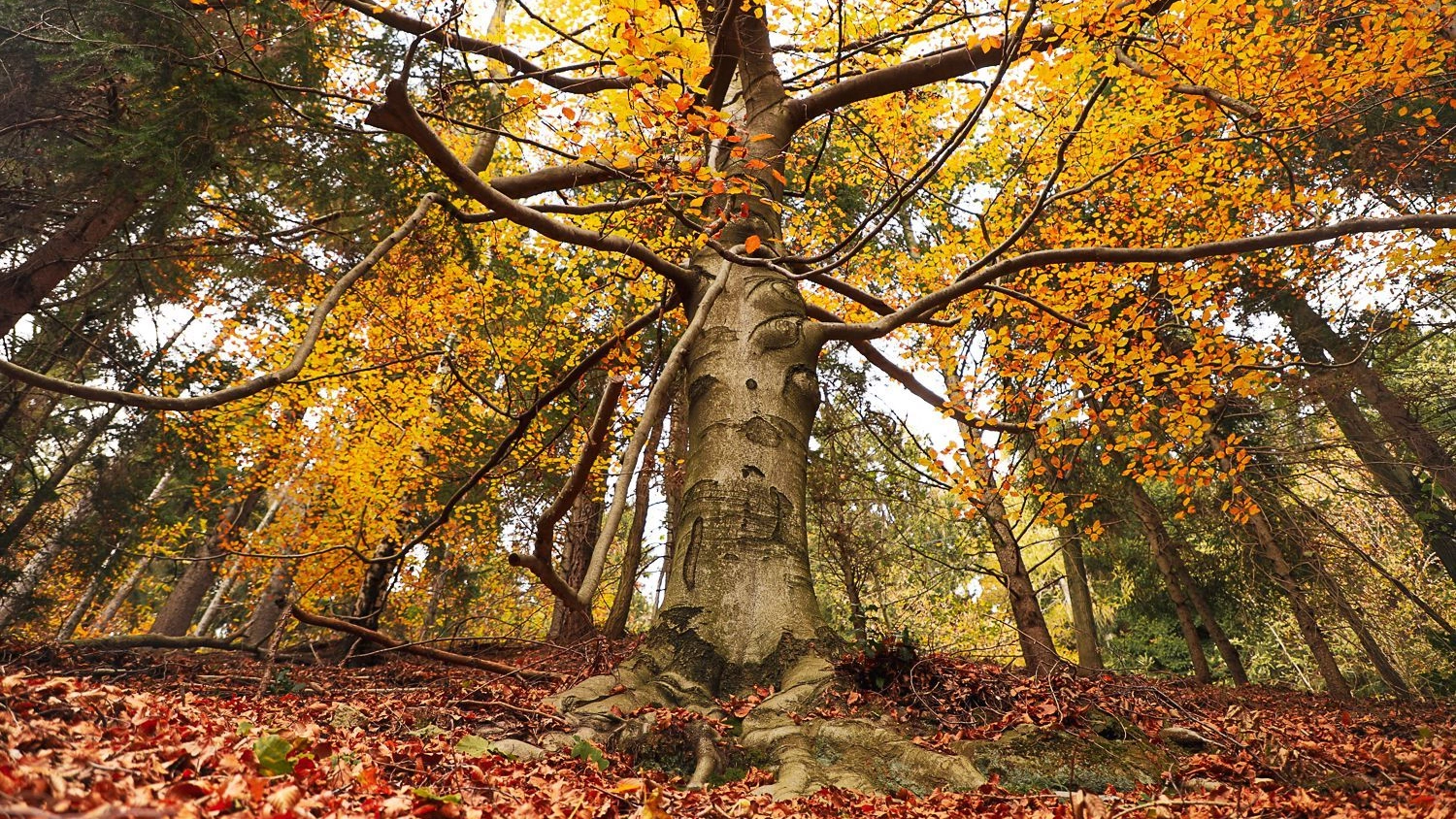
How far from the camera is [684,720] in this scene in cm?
287

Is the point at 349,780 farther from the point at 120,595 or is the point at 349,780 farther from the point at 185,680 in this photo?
the point at 120,595

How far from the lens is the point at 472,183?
314cm

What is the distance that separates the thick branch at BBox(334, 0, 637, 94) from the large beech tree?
0.04 metres

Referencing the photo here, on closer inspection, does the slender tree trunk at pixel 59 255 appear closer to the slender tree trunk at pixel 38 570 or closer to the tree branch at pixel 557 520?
the slender tree trunk at pixel 38 570

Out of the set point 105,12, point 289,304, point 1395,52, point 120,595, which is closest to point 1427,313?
point 1395,52

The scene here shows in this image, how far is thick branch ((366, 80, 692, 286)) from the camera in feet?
8.77

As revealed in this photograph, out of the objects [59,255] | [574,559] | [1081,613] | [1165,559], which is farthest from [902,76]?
[59,255]

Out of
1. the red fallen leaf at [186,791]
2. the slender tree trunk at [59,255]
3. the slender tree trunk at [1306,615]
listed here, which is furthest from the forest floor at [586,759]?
the slender tree trunk at [59,255]

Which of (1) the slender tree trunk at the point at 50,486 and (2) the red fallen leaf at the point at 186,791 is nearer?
(2) the red fallen leaf at the point at 186,791

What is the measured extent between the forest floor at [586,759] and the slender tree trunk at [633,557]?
2.03 metres

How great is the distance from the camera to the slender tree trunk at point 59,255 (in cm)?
665

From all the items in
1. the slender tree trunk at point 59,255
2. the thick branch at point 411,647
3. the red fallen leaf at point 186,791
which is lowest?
the red fallen leaf at point 186,791

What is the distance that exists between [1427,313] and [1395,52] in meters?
3.61

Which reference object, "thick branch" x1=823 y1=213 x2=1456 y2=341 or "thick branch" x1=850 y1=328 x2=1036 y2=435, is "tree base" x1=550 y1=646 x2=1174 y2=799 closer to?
"thick branch" x1=823 y1=213 x2=1456 y2=341
